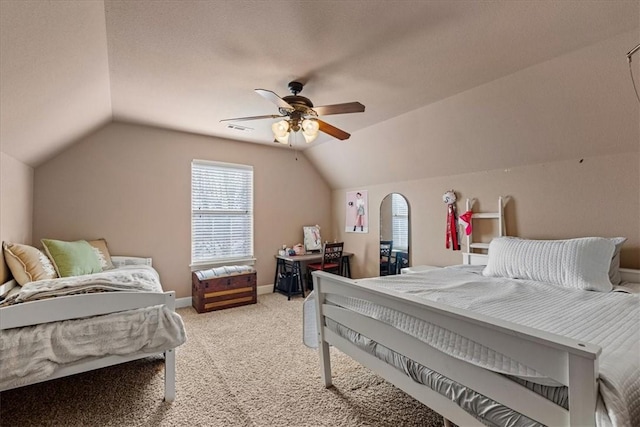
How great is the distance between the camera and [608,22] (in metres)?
1.70

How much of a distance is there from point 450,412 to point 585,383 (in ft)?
2.01

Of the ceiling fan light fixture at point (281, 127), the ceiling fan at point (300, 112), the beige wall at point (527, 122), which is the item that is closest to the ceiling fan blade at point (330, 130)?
the ceiling fan at point (300, 112)

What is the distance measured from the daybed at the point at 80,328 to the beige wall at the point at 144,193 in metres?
1.88

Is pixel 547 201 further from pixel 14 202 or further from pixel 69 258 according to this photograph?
pixel 14 202

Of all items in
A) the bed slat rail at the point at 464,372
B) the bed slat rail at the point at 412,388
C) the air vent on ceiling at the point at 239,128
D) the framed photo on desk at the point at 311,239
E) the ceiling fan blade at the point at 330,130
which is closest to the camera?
the bed slat rail at the point at 464,372

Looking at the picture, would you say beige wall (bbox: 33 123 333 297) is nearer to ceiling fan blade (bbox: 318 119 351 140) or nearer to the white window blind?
the white window blind

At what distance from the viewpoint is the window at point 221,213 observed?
4.12 m

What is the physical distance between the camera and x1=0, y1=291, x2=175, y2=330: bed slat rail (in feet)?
5.03

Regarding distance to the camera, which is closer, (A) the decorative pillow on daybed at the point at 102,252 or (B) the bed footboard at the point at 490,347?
(B) the bed footboard at the point at 490,347

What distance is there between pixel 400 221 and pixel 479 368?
324 centimetres

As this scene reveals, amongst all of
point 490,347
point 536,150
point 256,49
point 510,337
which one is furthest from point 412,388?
point 536,150

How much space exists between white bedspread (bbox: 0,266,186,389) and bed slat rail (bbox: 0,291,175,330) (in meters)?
0.03

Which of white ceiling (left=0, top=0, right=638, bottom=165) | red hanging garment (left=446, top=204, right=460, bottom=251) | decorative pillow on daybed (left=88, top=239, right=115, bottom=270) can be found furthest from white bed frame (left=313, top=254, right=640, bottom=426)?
decorative pillow on daybed (left=88, top=239, right=115, bottom=270)

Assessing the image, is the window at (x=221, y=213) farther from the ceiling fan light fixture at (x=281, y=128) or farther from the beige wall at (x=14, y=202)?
the ceiling fan light fixture at (x=281, y=128)
